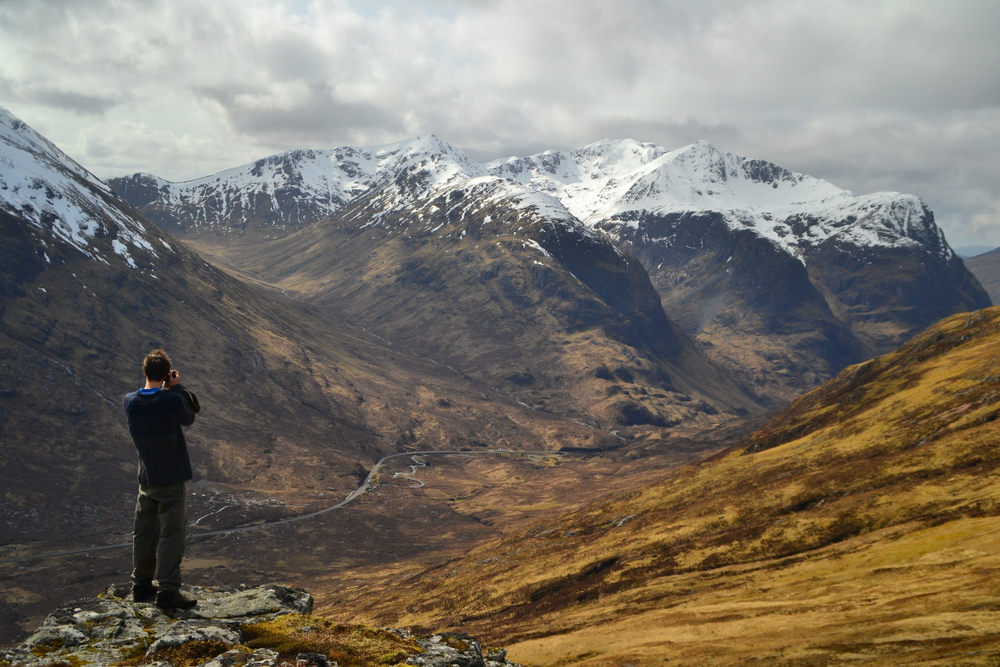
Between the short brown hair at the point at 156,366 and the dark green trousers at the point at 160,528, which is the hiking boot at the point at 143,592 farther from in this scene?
the short brown hair at the point at 156,366

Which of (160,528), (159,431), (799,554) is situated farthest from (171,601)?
(799,554)

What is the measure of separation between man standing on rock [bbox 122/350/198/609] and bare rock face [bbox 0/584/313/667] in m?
1.89

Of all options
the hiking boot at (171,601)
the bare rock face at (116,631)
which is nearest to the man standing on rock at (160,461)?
the hiking boot at (171,601)

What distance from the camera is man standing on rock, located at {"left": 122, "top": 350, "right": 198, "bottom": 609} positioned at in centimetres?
1912

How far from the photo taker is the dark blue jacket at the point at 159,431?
19.1 m

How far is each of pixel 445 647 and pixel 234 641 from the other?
30.8 ft

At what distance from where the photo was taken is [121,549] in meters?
175

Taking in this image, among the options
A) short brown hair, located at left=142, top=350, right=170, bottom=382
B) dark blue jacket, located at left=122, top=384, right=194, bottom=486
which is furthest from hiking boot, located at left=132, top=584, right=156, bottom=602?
short brown hair, located at left=142, top=350, right=170, bottom=382

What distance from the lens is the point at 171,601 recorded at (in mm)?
22188

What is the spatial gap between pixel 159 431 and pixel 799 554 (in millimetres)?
78500

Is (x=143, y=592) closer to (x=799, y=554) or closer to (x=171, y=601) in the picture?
(x=171, y=601)

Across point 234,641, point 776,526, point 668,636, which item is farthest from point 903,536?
point 234,641

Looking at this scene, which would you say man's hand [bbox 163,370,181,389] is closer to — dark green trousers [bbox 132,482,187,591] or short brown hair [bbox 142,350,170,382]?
short brown hair [bbox 142,350,170,382]

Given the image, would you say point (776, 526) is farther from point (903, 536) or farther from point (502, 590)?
point (502, 590)
